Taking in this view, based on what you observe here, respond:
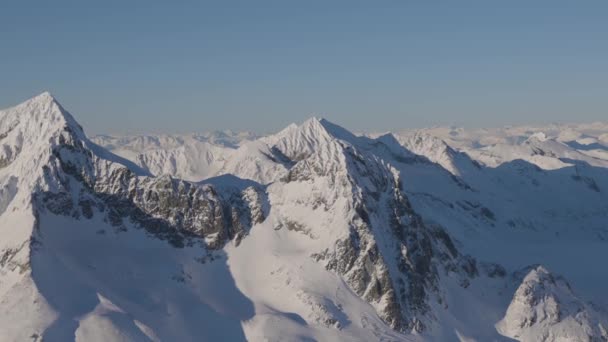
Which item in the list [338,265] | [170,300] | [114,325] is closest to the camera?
[114,325]

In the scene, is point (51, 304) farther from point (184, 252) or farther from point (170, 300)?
point (184, 252)

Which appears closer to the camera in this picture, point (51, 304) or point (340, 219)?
point (51, 304)

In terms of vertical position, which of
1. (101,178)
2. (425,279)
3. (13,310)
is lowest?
(425,279)

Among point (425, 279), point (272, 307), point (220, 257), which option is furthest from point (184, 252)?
point (425, 279)

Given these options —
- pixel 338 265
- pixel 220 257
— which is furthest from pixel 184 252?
pixel 338 265

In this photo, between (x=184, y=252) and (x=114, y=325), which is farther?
(x=184, y=252)

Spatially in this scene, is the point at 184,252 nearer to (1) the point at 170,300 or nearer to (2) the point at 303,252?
(1) the point at 170,300

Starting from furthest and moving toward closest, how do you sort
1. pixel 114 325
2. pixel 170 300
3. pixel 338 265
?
pixel 338 265, pixel 170 300, pixel 114 325

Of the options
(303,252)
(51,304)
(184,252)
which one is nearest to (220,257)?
A: (184,252)

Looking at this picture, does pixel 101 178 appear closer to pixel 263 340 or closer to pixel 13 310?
pixel 13 310

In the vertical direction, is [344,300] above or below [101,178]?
below
